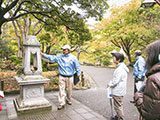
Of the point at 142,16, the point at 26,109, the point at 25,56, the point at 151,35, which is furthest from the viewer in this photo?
the point at 142,16

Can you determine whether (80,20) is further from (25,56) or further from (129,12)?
(129,12)

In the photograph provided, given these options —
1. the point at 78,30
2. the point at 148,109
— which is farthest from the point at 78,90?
the point at 148,109

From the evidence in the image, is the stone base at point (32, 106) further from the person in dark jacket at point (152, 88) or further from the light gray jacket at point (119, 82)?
the person in dark jacket at point (152, 88)

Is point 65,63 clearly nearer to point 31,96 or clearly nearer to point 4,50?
point 31,96

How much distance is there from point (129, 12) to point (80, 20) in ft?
29.3

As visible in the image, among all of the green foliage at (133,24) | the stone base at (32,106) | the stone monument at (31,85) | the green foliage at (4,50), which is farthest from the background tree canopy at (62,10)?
the green foliage at (4,50)

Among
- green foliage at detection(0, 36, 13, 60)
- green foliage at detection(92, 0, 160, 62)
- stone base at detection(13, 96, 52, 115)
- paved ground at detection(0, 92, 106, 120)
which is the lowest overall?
Result: paved ground at detection(0, 92, 106, 120)

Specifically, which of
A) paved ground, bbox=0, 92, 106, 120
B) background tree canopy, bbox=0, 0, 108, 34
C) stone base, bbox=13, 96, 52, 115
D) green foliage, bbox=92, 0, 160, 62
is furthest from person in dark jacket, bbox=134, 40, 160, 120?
green foliage, bbox=92, 0, 160, 62

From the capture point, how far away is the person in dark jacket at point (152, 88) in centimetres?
134

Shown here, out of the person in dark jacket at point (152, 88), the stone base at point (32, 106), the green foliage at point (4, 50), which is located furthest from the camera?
the green foliage at point (4, 50)

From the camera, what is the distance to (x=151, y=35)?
36.9ft

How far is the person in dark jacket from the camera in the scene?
134cm

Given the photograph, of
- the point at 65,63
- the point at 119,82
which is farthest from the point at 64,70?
the point at 119,82

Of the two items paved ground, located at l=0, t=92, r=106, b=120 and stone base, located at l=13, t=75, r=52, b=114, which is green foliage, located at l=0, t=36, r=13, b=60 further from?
stone base, located at l=13, t=75, r=52, b=114
